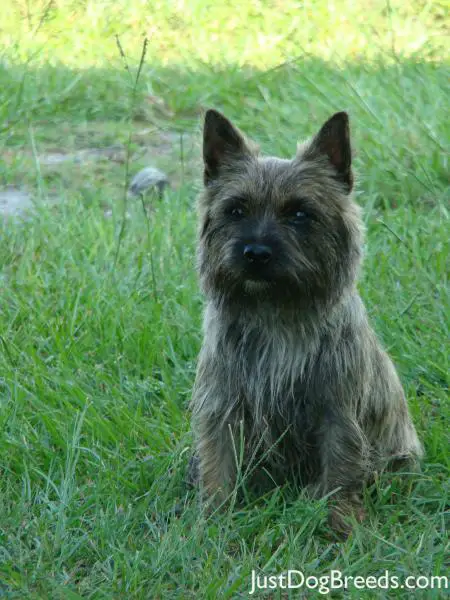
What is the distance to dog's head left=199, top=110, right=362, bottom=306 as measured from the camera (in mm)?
3906

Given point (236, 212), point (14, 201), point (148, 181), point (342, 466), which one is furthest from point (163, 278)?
point (342, 466)

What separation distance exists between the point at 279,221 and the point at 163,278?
1.95m

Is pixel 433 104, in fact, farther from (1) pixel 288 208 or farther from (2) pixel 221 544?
(2) pixel 221 544

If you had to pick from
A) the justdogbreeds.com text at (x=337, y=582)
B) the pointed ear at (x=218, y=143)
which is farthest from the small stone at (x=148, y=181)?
the justdogbreeds.com text at (x=337, y=582)

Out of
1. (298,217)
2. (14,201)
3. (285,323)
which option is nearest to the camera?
(298,217)

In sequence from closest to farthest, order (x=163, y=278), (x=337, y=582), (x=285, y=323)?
(x=337, y=582), (x=285, y=323), (x=163, y=278)

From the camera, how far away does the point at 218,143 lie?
164 inches

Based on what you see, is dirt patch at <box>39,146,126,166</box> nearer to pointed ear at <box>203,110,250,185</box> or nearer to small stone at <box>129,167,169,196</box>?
small stone at <box>129,167,169,196</box>

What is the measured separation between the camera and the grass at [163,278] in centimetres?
374

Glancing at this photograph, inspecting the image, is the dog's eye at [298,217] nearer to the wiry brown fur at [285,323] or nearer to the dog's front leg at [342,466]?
the wiry brown fur at [285,323]

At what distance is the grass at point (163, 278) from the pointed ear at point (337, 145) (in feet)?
3.69

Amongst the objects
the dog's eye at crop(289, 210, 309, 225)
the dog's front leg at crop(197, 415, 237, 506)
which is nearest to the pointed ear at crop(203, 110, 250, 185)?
the dog's eye at crop(289, 210, 309, 225)

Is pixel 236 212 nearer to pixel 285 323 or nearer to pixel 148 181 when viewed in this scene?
pixel 285 323

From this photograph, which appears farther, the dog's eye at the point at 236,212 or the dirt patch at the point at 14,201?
the dirt patch at the point at 14,201
